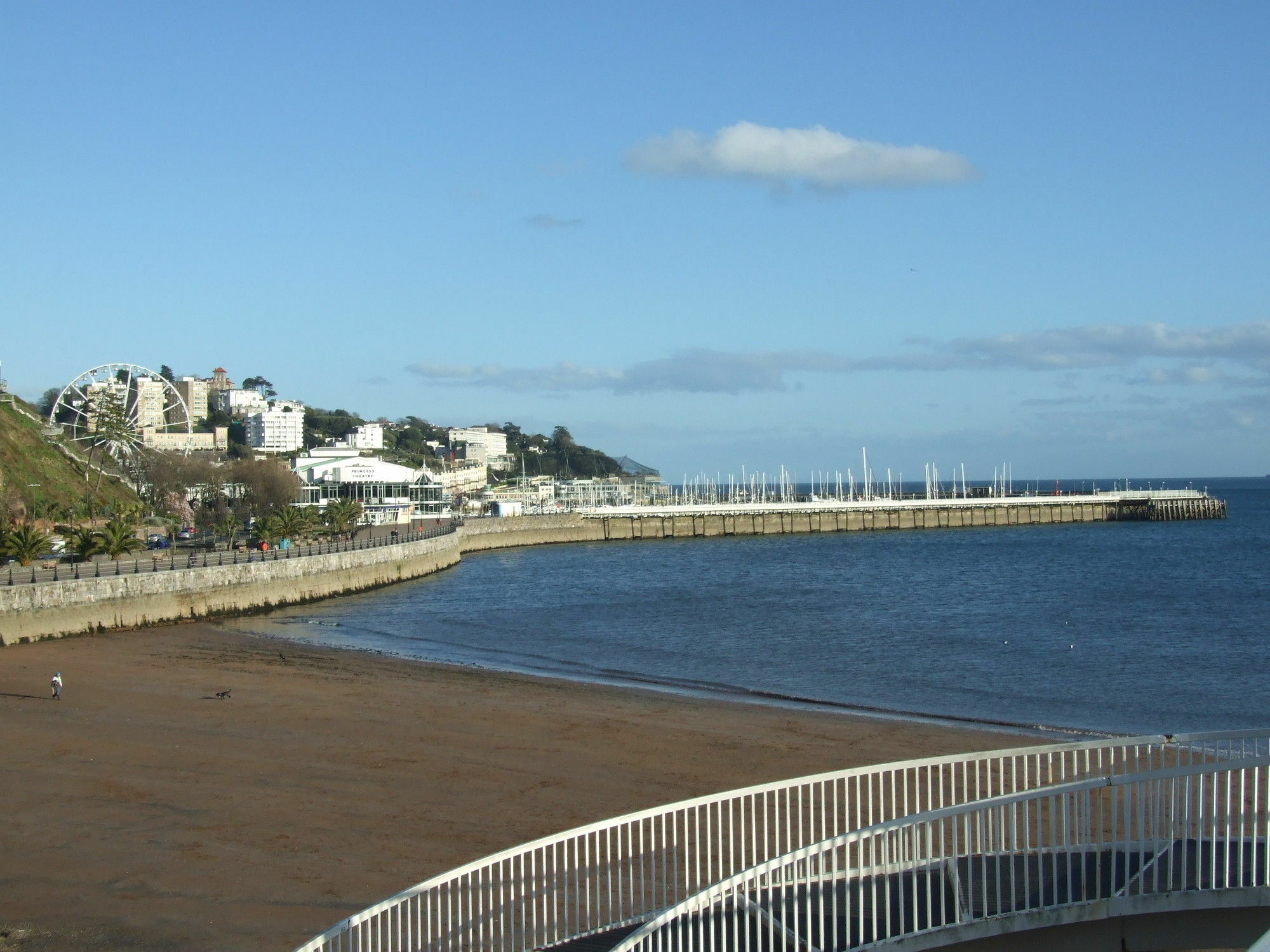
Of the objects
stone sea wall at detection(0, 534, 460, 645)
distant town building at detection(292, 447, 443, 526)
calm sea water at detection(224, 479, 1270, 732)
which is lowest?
calm sea water at detection(224, 479, 1270, 732)

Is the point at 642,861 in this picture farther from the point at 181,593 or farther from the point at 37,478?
the point at 37,478

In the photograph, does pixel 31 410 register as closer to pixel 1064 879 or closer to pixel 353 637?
pixel 353 637

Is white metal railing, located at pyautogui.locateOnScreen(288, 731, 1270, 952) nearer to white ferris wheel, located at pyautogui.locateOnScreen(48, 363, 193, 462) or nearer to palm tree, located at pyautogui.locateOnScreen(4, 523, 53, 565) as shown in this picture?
palm tree, located at pyautogui.locateOnScreen(4, 523, 53, 565)

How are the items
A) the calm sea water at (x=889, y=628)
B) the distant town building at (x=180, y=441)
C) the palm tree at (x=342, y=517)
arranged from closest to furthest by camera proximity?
the calm sea water at (x=889, y=628) → the palm tree at (x=342, y=517) → the distant town building at (x=180, y=441)

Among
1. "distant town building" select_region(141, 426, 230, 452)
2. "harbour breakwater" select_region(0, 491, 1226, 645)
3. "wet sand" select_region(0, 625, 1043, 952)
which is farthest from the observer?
"distant town building" select_region(141, 426, 230, 452)

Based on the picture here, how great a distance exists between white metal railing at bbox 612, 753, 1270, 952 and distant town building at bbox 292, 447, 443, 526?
8811 cm

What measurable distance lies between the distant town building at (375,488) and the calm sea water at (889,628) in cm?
2018

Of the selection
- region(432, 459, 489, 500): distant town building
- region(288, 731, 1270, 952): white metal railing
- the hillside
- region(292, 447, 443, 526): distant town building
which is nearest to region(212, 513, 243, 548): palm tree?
the hillside

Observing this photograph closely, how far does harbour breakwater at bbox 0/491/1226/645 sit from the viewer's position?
33438 mm

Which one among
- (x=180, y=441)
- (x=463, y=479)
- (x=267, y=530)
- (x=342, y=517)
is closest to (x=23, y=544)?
(x=267, y=530)

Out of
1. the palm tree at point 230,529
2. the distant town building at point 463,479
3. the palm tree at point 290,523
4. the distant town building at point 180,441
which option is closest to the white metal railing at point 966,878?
the palm tree at point 230,529

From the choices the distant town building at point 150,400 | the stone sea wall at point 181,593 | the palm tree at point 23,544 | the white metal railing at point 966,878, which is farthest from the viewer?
the distant town building at point 150,400

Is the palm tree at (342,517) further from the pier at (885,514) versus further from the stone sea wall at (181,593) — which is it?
the pier at (885,514)

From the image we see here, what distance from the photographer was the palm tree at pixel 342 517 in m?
69.6
